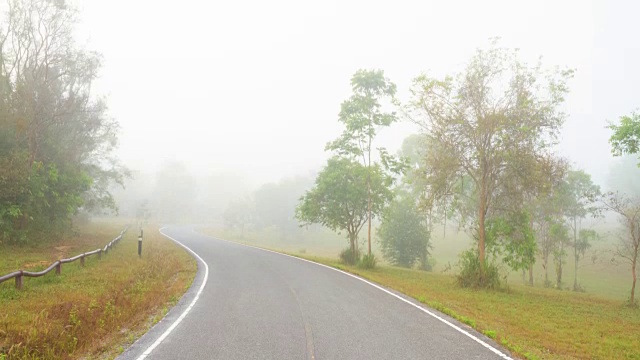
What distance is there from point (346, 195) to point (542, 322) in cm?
1468

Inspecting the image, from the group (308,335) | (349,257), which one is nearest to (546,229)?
(349,257)

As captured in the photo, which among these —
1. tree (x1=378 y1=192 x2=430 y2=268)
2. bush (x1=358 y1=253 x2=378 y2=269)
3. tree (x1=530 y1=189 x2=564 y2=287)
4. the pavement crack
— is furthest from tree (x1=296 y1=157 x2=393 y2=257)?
tree (x1=530 y1=189 x2=564 y2=287)

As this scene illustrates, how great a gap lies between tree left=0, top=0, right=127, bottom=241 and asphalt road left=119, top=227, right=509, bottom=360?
13.7m

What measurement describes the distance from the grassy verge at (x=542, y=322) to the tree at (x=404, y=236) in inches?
637

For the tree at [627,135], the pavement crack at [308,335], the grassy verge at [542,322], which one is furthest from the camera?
the tree at [627,135]

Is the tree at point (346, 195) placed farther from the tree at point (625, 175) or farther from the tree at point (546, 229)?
the tree at point (625, 175)

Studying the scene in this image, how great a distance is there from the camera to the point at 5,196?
1844 centimetres

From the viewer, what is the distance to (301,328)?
809cm

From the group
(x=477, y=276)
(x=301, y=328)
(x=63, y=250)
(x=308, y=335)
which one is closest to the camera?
(x=308, y=335)

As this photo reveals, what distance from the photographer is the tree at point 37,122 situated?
1947 cm

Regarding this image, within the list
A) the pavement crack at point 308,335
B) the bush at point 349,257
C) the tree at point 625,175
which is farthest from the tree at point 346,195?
the tree at point 625,175

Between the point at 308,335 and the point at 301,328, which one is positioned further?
the point at 301,328

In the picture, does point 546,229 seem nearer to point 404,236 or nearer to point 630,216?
point 630,216

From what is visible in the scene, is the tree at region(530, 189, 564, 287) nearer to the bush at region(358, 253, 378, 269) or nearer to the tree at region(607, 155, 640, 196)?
the bush at region(358, 253, 378, 269)
